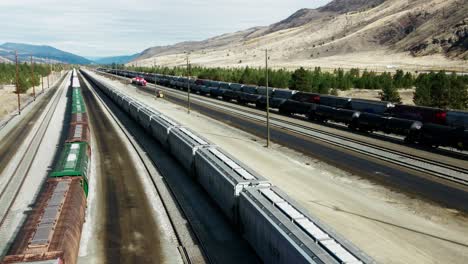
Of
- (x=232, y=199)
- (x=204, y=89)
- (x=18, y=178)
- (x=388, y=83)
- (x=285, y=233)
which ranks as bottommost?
(x=18, y=178)

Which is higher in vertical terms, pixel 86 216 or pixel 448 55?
pixel 448 55

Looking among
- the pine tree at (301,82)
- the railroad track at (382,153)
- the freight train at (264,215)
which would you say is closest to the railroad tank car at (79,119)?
the freight train at (264,215)

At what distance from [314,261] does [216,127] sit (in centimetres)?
4048

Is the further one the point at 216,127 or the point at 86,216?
the point at 216,127

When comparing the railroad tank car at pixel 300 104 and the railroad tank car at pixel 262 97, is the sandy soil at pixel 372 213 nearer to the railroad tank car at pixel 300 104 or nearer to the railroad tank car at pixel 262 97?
the railroad tank car at pixel 300 104

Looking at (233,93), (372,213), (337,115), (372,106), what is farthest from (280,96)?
(372,213)

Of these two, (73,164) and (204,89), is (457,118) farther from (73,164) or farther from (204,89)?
(204,89)

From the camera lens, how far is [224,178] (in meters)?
21.3

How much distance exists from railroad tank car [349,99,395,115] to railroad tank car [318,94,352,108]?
1070mm

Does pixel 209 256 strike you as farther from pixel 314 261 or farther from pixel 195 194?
pixel 195 194

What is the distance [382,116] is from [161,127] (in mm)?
23030

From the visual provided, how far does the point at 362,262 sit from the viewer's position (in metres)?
12.1

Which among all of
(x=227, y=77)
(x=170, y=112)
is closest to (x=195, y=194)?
(x=170, y=112)

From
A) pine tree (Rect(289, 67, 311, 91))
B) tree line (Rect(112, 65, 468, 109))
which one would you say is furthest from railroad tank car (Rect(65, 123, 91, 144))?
pine tree (Rect(289, 67, 311, 91))
